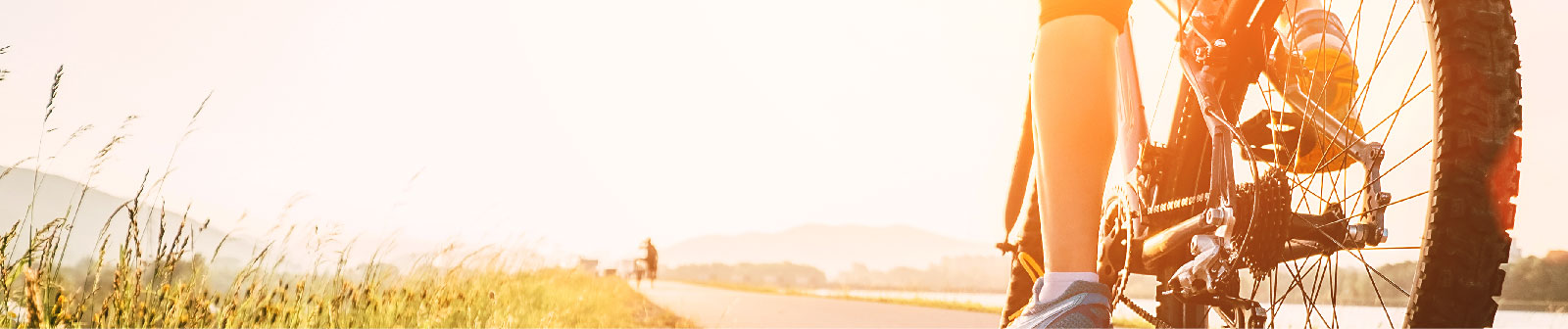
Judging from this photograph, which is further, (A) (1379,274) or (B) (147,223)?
(B) (147,223)

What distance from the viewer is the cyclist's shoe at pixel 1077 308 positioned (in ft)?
4.59

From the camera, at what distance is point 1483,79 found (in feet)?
3.89

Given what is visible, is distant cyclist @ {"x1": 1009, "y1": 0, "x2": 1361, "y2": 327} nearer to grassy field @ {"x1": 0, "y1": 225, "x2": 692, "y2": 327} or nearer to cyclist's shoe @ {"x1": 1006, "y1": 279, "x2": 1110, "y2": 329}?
cyclist's shoe @ {"x1": 1006, "y1": 279, "x2": 1110, "y2": 329}

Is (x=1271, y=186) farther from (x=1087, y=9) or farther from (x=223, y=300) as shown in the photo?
(x=223, y=300)

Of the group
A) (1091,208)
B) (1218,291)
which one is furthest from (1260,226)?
(1091,208)

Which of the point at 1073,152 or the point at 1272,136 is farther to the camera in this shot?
the point at 1272,136

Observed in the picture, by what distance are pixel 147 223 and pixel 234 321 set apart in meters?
0.43

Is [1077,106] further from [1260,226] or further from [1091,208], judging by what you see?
[1260,226]

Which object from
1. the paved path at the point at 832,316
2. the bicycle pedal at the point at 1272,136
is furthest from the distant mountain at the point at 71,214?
the bicycle pedal at the point at 1272,136

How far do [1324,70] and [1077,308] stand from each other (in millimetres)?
862

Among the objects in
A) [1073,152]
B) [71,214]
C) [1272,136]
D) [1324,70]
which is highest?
[1324,70]

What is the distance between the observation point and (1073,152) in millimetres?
1489

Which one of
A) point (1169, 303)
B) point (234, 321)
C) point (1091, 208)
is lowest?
Result: point (234, 321)

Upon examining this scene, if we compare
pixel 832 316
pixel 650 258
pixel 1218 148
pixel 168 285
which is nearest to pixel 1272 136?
pixel 1218 148
